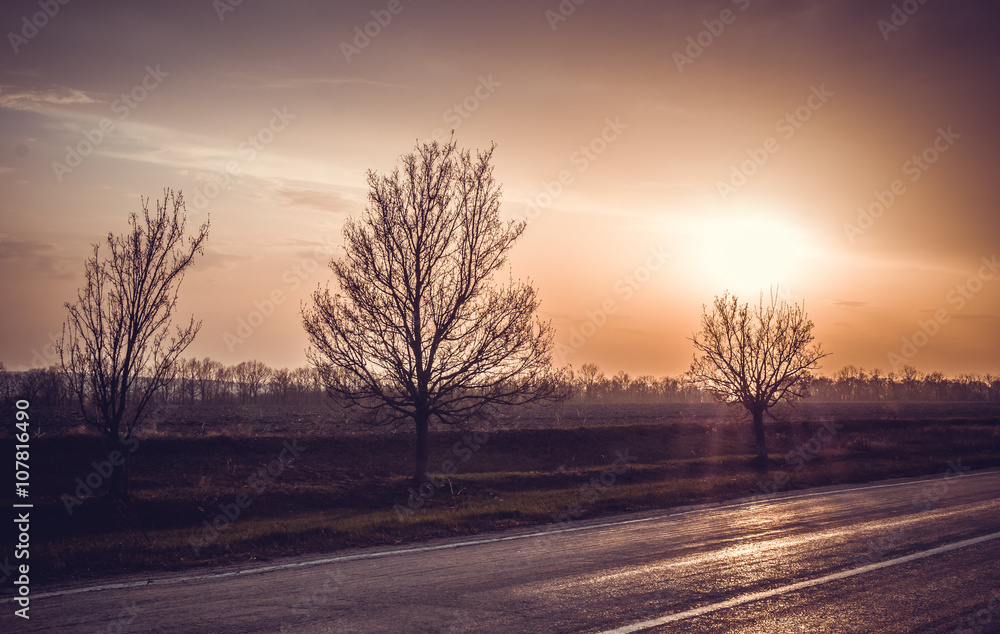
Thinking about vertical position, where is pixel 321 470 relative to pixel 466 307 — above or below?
below

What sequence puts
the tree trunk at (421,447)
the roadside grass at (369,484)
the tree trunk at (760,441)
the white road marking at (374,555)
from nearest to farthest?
1. the white road marking at (374,555)
2. the roadside grass at (369,484)
3. the tree trunk at (421,447)
4. the tree trunk at (760,441)

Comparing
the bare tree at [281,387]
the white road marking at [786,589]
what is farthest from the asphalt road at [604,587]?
the bare tree at [281,387]

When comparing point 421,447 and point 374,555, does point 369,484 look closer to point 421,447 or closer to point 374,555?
point 421,447

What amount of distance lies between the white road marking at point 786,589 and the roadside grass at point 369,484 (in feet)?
19.7

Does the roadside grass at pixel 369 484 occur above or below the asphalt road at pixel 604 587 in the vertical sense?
below

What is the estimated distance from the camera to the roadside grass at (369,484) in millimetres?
10403

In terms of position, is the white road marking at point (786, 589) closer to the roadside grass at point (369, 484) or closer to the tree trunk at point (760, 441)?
the roadside grass at point (369, 484)

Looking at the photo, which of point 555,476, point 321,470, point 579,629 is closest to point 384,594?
point 579,629

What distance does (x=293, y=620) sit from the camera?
5.73 metres

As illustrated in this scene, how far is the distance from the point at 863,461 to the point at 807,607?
21.5 meters

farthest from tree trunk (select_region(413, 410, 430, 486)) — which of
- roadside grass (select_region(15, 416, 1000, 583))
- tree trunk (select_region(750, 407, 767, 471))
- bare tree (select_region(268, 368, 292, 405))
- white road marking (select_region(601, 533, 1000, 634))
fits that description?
bare tree (select_region(268, 368, 292, 405))

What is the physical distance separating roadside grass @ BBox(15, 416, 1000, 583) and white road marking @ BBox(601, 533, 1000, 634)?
601cm

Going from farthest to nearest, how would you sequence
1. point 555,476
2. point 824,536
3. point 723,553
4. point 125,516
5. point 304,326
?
point 555,476 < point 304,326 < point 125,516 < point 824,536 < point 723,553

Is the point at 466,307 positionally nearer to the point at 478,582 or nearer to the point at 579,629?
the point at 478,582
